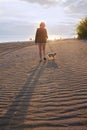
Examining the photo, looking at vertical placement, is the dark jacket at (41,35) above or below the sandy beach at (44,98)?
above

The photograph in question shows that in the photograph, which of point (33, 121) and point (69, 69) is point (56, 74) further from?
point (33, 121)

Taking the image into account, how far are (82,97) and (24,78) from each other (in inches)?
150

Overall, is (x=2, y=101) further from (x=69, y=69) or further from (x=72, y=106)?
(x=69, y=69)

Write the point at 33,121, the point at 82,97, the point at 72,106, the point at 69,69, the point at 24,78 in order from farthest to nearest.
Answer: the point at 69,69, the point at 24,78, the point at 82,97, the point at 72,106, the point at 33,121

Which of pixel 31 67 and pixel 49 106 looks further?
pixel 31 67

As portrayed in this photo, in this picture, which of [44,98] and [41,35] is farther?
[41,35]

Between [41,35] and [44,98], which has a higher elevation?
[41,35]

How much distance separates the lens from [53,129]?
23.2 feet

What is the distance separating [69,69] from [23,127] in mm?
7209

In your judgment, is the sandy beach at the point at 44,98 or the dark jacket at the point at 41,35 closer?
the sandy beach at the point at 44,98

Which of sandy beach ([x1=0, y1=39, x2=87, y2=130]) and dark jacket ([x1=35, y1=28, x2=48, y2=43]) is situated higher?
dark jacket ([x1=35, y1=28, x2=48, y2=43])

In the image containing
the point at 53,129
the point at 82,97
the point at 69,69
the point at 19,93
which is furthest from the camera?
the point at 69,69

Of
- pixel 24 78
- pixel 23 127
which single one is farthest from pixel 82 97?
pixel 24 78

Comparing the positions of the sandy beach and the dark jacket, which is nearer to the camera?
the sandy beach
